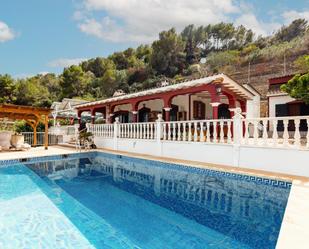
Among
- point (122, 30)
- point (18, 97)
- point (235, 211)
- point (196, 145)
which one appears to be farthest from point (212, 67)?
point (235, 211)

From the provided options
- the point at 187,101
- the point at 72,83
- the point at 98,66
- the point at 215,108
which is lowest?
the point at 215,108

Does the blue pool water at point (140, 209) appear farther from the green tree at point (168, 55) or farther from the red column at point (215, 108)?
the green tree at point (168, 55)

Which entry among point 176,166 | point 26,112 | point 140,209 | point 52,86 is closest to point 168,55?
point 52,86

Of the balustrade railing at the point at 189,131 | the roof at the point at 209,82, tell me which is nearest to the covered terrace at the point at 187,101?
the roof at the point at 209,82

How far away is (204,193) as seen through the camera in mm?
6859

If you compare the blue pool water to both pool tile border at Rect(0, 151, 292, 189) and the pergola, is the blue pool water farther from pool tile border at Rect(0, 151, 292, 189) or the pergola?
the pergola

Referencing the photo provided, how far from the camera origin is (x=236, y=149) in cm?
920

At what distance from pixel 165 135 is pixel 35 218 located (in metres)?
7.99

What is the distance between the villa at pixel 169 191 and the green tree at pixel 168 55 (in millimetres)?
39628

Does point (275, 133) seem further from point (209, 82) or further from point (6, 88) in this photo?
point (6, 88)

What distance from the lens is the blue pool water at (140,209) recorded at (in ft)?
13.6

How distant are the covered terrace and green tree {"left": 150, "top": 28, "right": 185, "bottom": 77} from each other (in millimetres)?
34089

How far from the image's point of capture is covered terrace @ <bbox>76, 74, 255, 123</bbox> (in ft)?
36.9

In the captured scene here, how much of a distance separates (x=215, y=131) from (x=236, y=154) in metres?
1.24
